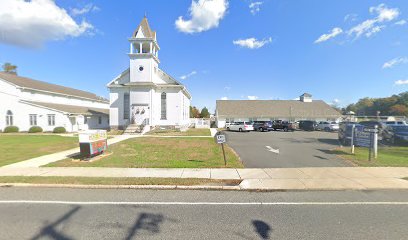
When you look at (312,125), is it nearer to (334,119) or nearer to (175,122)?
(334,119)

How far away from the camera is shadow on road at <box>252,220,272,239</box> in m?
3.81

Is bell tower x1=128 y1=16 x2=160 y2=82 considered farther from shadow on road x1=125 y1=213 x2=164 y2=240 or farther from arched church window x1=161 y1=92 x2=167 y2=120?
shadow on road x1=125 y1=213 x2=164 y2=240

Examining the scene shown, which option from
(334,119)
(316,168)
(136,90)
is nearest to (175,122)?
(136,90)

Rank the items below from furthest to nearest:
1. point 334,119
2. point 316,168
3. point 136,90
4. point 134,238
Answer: point 334,119, point 136,90, point 316,168, point 134,238

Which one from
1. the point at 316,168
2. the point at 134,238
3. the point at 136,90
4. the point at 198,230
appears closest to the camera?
the point at 134,238

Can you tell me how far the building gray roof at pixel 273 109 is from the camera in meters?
45.9

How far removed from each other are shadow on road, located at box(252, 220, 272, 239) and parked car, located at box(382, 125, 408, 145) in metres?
18.8

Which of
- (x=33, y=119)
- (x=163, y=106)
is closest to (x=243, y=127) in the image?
(x=163, y=106)

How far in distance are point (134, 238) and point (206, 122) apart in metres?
35.4

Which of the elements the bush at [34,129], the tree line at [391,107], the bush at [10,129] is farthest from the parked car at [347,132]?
the tree line at [391,107]

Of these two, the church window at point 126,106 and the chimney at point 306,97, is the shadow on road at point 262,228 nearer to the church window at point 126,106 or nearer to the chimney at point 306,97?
the church window at point 126,106

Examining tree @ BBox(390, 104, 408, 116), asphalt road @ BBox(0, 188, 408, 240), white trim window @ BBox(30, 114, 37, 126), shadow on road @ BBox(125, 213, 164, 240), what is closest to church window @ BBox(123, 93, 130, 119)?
white trim window @ BBox(30, 114, 37, 126)

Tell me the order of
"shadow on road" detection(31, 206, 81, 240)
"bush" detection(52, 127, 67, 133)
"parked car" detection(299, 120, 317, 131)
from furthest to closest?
1. "parked car" detection(299, 120, 317, 131)
2. "bush" detection(52, 127, 67, 133)
3. "shadow on road" detection(31, 206, 81, 240)

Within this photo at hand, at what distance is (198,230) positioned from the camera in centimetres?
396
